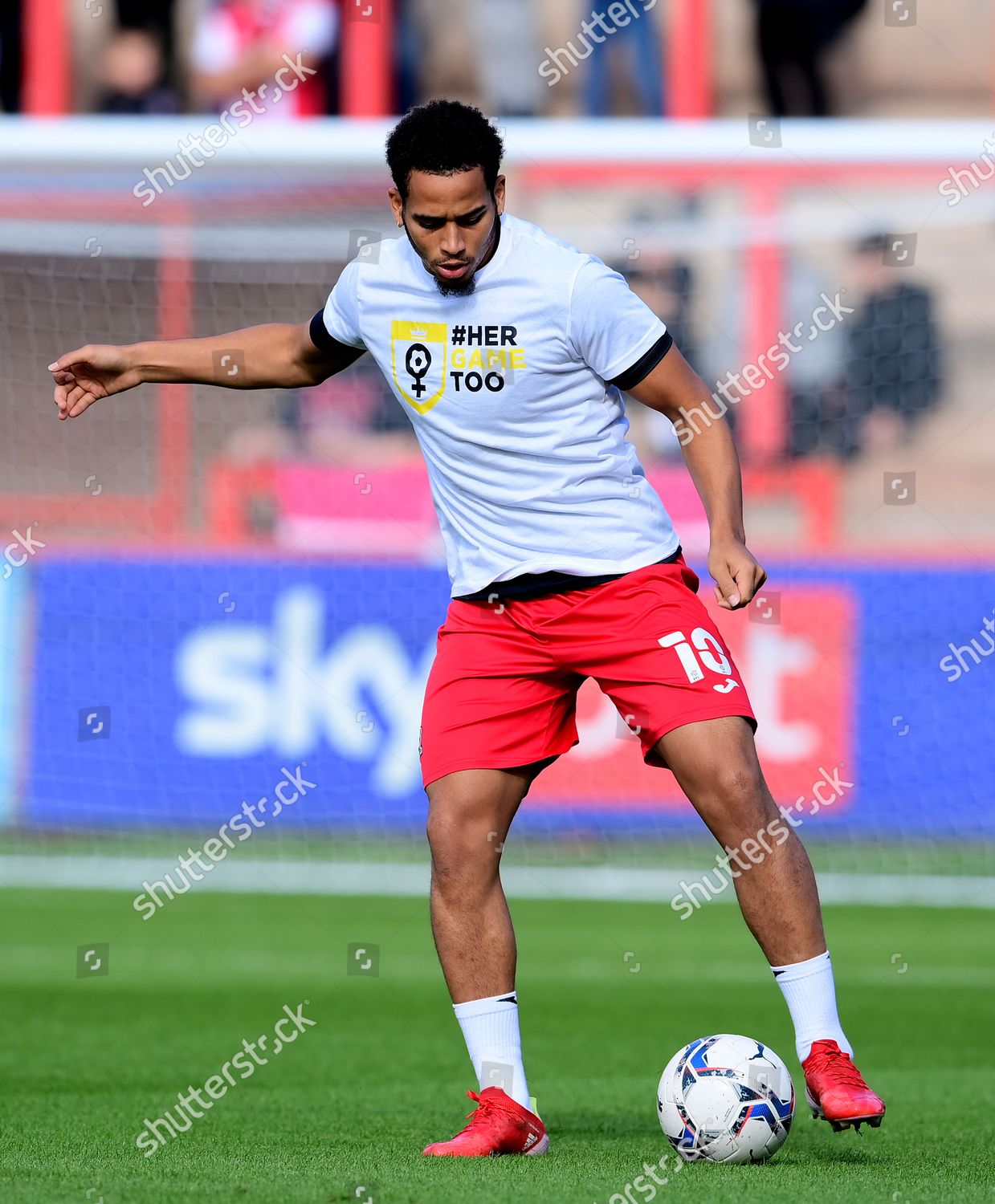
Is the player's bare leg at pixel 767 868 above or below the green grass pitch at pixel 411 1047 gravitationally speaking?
above

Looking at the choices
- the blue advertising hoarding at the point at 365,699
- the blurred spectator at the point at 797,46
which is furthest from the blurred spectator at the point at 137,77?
the blurred spectator at the point at 797,46

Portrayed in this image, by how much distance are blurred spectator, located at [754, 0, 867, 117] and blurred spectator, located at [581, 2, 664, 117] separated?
84 cm

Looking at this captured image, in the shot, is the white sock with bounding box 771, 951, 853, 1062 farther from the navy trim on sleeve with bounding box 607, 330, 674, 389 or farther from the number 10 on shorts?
the navy trim on sleeve with bounding box 607, 330, 674, 389

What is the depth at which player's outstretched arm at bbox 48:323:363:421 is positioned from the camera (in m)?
4.45

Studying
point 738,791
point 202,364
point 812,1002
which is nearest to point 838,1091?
point 812,1002

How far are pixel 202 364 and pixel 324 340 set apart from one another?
1.09 feet

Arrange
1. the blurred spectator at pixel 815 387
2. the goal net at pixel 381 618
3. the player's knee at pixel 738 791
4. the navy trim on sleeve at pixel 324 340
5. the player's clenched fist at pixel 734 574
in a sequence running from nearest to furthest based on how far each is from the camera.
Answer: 1. the player's clenched fist at pixel 734 574
2. the player's knee at pixel 738 791
3. the navy trim on sleeve at pixel 324 340
4. the goal net at pixel 381 618
5. the blurred spectator at pixel 815 387

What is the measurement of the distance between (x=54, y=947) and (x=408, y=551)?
332cm

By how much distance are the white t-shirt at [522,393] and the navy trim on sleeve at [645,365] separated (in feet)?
0.04

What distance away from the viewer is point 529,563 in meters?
4.14

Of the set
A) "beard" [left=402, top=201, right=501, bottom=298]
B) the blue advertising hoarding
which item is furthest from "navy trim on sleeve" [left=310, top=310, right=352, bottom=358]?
the blue advertising hoarding

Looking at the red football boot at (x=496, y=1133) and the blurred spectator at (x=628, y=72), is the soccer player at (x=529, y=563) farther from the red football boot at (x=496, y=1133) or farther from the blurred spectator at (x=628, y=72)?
the blurred spectator at (x=628, y=72)

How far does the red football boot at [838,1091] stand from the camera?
373 centimetres

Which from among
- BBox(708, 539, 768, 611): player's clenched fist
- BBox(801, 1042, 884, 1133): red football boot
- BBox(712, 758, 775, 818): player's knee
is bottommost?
BBox(801, 1042, 884, 1133): red football boot
